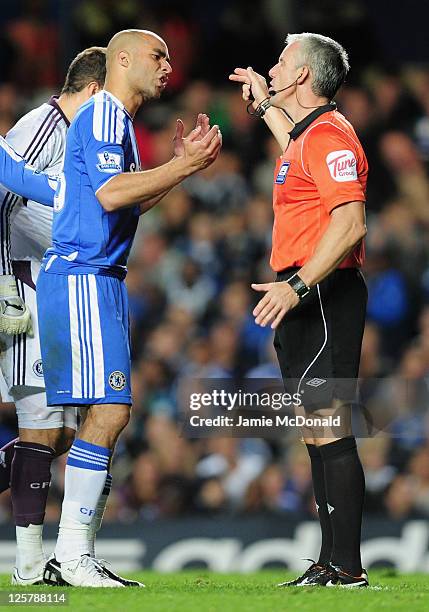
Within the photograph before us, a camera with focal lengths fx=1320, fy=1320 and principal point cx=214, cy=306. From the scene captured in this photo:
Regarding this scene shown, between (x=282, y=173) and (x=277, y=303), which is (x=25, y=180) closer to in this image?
(x=282, y=173)

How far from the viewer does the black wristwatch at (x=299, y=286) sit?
204 inches

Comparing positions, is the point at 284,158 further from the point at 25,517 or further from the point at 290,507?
the point at 290,507

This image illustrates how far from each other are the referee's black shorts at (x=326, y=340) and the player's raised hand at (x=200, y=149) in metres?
0.62

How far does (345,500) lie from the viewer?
529 cm

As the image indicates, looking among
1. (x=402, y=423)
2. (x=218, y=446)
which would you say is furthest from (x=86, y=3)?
(x=402, y=423)

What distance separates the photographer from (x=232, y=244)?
11.5m

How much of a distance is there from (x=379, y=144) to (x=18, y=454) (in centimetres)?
682

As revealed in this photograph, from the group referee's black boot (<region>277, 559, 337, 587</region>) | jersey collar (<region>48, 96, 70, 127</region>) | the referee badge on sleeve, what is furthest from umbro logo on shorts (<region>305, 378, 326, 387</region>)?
jersey collar (<region>48, 96, 70, 127</region>)

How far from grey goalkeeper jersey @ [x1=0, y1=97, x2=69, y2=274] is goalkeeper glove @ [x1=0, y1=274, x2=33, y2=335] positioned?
0.08m

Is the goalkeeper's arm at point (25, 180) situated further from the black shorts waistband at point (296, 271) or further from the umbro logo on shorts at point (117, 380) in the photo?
the black shorts waistband at point (296, 271)

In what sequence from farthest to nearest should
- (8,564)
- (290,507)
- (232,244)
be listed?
(232,244) → (290,507) → (8,564)

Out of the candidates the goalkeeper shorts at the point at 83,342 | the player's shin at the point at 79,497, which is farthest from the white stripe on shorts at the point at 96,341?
the player's shin at the point at 79,497

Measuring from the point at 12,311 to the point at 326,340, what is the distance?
1462 millimetres

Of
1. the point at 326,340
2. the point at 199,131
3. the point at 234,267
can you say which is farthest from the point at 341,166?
the point at 234,267
